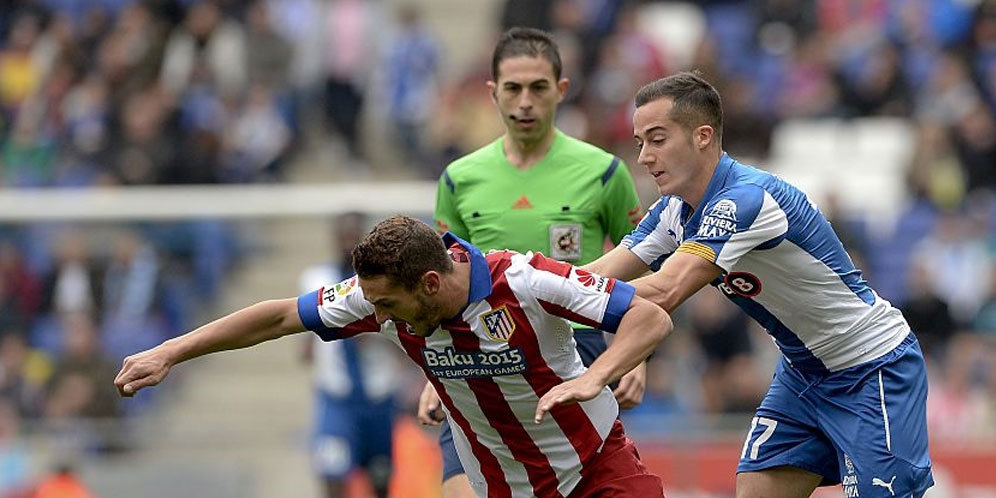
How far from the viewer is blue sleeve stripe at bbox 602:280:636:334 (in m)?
6.34

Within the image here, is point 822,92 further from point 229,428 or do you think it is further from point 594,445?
point 594,445

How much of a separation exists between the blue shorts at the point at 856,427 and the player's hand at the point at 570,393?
1468mm

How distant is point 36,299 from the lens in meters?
15.3

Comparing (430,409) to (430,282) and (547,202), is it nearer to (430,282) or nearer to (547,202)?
(547,202)

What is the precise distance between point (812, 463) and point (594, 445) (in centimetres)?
103

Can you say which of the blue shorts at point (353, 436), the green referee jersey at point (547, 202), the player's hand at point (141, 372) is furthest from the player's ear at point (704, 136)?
the blue shorts at point (353, 436)

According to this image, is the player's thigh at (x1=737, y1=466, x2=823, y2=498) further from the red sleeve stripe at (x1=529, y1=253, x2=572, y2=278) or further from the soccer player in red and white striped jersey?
the red sleeve stripe at (x1=529, y1=253, x2=572, y2=278)

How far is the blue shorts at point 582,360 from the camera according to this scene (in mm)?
7741

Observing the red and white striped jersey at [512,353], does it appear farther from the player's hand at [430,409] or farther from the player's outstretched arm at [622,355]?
the player's hand at [430,409]

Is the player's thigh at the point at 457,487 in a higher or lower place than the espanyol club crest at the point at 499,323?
lower

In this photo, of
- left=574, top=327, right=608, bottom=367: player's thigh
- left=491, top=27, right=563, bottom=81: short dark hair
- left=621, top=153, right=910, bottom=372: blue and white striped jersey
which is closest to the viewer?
left=621, top=153, right=910, bottom=372: blue and white striped jersey

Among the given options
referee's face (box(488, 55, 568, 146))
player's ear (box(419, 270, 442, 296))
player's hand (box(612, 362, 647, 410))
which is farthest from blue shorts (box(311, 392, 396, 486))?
player's ear (box(419, 270, 442, 296))

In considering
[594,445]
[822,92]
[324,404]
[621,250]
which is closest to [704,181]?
[621,250]

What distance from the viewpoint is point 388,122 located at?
722 inches
